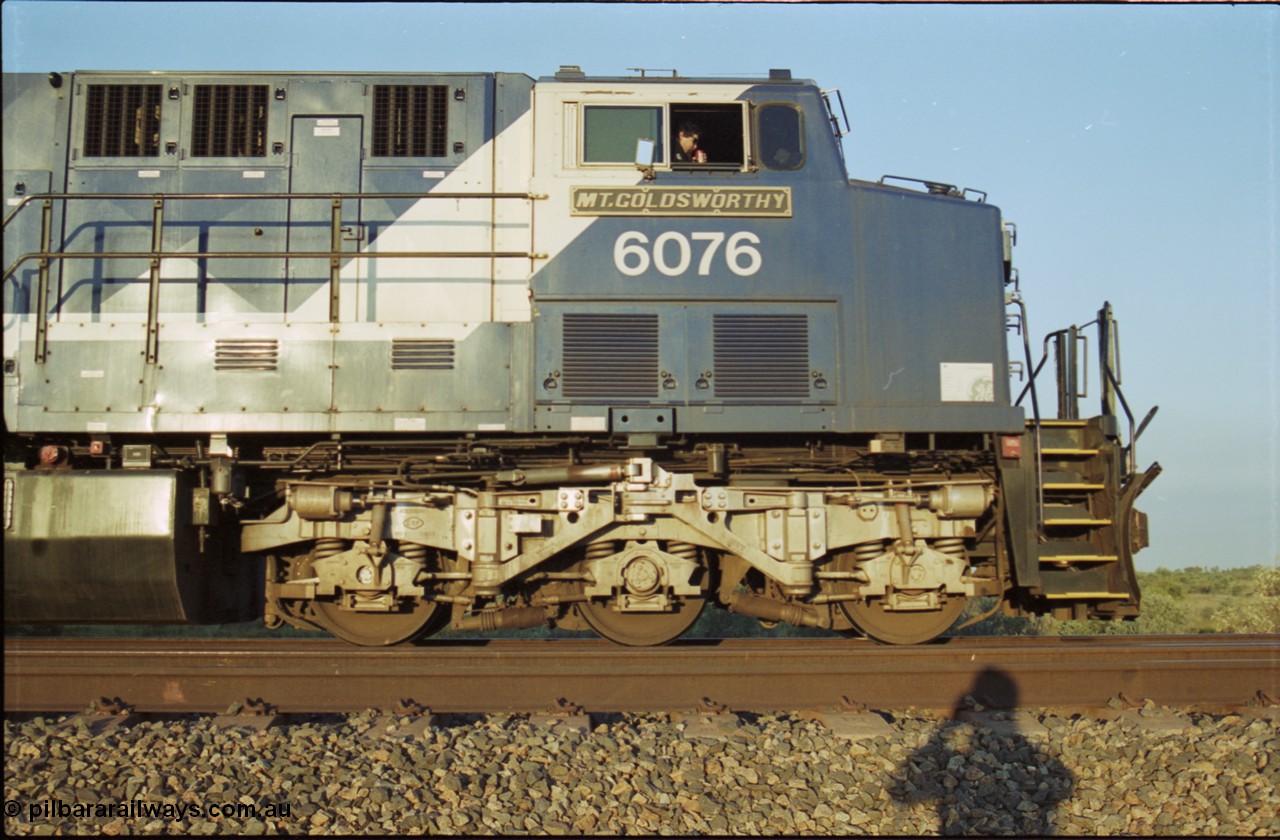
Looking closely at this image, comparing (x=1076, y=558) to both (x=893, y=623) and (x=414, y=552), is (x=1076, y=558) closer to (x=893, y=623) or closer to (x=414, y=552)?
(x=893, y=623)

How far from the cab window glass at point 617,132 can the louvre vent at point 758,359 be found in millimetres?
1485

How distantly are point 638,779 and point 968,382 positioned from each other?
3.87m

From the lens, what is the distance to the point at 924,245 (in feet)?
22.7

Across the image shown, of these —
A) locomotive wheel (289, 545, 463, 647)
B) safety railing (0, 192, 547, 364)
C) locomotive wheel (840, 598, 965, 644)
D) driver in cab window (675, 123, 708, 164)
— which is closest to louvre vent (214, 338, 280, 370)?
safety railing (0, 192, 547, 364)

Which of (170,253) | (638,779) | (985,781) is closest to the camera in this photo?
(638,779)

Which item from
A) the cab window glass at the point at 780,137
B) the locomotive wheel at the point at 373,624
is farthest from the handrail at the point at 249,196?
the locomotive wheel at the point at 373,624

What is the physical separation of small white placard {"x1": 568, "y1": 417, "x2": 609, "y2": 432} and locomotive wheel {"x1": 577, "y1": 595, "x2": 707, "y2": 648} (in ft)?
4.67

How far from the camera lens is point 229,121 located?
285 inches

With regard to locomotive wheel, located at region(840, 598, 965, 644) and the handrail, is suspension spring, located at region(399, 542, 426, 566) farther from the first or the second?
locomotive wheel, located at region(840, 598, 965, 644)

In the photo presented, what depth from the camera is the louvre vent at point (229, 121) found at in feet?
23.7

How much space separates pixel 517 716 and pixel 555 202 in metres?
3.70

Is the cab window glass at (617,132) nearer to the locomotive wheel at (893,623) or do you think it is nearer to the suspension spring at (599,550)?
the suspension spring at (599,550)

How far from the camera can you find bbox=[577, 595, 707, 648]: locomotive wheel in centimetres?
708

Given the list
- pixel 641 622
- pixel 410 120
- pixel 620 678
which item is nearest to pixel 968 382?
pixel 641 622
